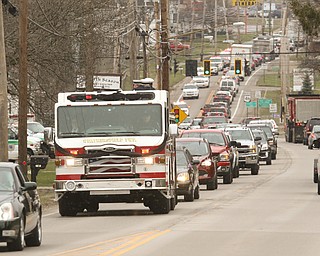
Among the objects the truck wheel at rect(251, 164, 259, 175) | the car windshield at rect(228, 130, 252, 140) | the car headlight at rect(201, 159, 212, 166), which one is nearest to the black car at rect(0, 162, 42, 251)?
the car headlight at rect(201, 159, 212, 166)

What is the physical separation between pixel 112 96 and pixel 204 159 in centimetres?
1024

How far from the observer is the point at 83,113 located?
25422 millimetres

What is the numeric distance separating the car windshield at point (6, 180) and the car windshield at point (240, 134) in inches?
1160

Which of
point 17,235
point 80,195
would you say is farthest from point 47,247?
point 80,195

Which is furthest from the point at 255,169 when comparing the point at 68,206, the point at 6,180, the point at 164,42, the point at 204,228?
the point at 6,180

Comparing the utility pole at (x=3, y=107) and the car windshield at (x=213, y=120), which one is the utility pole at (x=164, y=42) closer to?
the car windshield at (x=213, y=120)

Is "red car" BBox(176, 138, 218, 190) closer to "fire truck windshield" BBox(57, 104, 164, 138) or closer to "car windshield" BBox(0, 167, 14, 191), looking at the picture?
"fire truck windshield" BBox(57, 104, 164, 138)

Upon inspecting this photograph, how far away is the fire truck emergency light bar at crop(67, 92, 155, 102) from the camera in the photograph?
25625 millimetres

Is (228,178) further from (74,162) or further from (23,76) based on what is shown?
(74,162)

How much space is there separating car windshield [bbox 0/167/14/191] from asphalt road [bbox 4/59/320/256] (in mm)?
1020

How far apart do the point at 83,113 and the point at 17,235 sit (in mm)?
8640

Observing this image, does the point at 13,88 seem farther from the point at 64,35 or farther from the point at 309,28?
the point at 309,28

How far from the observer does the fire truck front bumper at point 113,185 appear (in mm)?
24844

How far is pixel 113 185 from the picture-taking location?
81.6 feet
